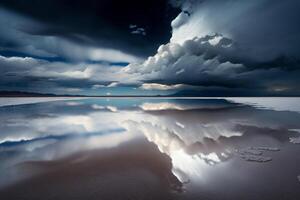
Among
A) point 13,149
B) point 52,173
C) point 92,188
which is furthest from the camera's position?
point 13,149

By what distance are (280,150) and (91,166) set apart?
777cm

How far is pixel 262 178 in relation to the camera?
5.16 meters

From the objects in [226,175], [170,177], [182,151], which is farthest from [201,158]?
[170,177]

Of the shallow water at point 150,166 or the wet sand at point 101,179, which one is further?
the shallow water at point 150,166

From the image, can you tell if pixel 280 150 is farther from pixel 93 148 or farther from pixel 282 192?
pixel 93 148

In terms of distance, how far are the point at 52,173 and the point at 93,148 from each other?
259 centimetres

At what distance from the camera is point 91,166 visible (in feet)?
20.1

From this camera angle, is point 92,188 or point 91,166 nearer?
point 92,188

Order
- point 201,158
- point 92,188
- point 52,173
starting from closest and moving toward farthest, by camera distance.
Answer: point 92,188, point 52,173, point 201,158

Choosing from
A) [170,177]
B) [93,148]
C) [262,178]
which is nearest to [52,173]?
[93,148]

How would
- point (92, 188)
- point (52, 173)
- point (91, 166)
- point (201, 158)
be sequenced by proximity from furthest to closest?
point (201, 158)
point (91, 166)
point (52, 173)
point (92, 188)

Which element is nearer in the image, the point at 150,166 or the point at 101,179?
the point at 101,179

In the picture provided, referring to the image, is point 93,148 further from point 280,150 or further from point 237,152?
point 280,150

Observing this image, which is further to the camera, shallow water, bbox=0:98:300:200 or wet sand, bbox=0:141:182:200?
shallow water, bbox=0:98:300:200
